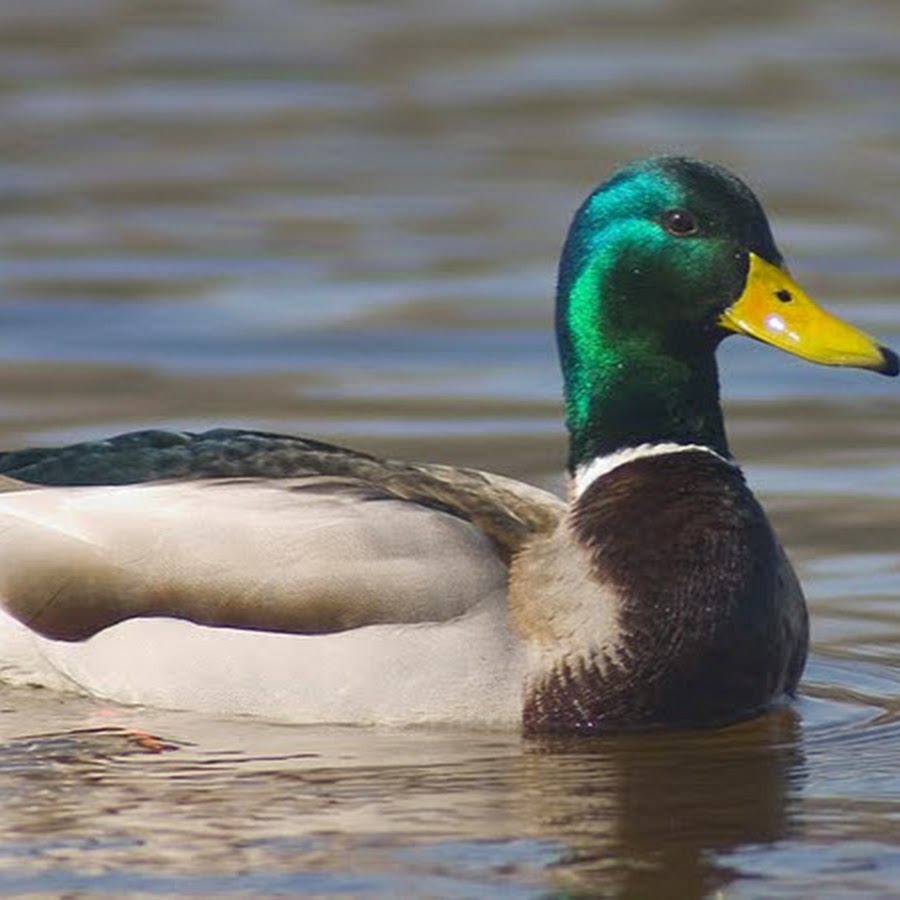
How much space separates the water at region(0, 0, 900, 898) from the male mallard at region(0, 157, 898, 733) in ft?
0.43

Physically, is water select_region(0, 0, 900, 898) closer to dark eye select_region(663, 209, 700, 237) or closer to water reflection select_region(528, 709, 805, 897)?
water reflection select_region(528, 709, 805, 897)

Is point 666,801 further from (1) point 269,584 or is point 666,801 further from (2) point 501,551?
(1) point 269,584

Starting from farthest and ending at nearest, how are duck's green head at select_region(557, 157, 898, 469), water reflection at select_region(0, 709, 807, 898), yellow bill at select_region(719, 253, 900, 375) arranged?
duck's green head at select_region(557, 157, 898, 469)
yellow bill at select_region(719, 253, 900, 375)
water reflection at select_region(0, 709, 807, 898)

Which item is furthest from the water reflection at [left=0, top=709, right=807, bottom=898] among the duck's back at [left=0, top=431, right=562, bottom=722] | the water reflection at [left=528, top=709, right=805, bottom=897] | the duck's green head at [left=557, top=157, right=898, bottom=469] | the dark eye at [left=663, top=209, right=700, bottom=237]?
the dark eye at [left=663, top=209, right=700, bottom=237]

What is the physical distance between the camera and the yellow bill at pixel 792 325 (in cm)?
960

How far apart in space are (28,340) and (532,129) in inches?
192

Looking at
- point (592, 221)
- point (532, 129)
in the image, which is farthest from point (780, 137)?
point (592, 221)

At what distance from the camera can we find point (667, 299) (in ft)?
32.0

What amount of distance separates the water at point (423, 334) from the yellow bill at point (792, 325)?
98cm

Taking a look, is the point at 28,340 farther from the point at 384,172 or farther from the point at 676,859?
Answer: the point at 676,859

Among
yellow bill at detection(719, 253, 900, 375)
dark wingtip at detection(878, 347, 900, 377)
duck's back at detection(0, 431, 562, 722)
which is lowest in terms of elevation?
duck's back at detection(0, 431, 562, 722)

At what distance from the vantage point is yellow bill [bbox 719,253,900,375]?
31.5 feet

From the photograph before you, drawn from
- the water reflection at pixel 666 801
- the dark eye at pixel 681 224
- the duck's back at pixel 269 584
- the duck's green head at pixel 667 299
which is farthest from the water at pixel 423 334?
the dark eye at pixel 681 224

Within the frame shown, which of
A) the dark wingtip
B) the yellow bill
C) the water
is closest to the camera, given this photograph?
the water
